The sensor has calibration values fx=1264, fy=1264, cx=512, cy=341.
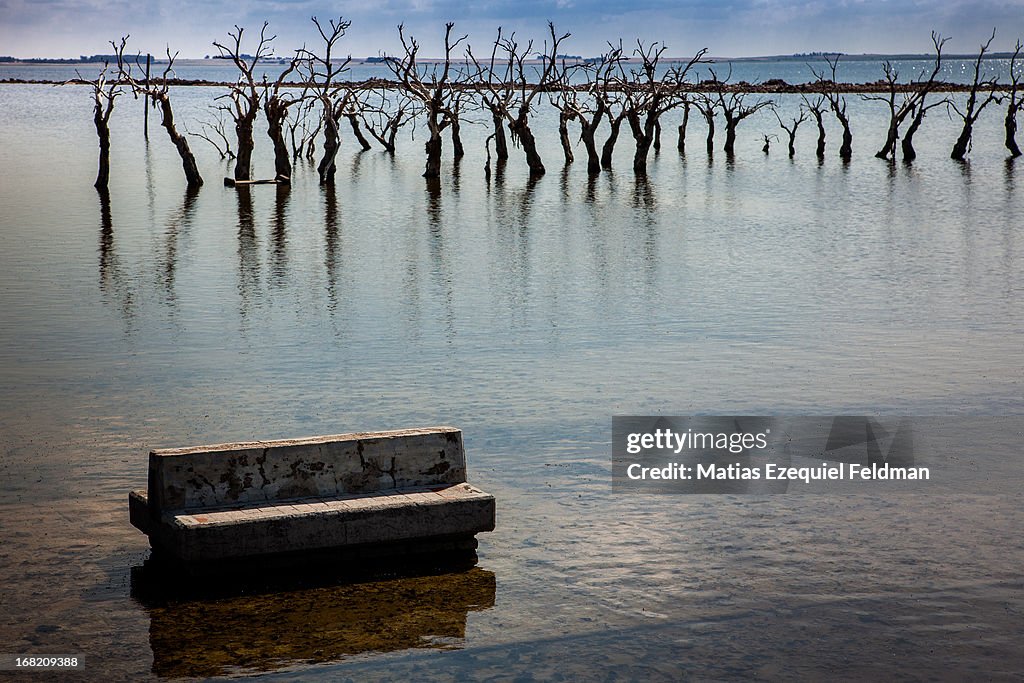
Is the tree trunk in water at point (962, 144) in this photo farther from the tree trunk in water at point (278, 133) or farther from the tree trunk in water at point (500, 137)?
the tree trunk in water at point (278, 133)

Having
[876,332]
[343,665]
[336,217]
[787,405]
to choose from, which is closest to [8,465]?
[343,665]

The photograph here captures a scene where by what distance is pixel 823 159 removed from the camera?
49.4 metres

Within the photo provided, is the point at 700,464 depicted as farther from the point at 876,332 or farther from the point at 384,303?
the point at 384,303

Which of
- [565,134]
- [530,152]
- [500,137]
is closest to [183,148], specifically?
[530,152]

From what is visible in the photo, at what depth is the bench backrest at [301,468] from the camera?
23.3ft

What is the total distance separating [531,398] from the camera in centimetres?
1180

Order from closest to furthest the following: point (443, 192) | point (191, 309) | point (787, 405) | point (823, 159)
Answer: point (787, 405), point (191, 309), point (443, 192), point (823, 159)

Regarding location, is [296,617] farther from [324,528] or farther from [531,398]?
[531,398]

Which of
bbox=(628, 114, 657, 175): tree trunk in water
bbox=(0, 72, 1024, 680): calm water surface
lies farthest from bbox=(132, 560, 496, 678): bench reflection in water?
bbox=(628, 114, 657, 175): tree trunk in water

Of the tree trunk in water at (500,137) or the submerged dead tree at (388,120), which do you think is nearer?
the tree trunk in water at (500,137)

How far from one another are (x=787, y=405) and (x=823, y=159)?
131 ft

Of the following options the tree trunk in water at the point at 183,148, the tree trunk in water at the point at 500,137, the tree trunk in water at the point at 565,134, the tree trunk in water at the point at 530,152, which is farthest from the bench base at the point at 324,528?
the tree trunk in water at the point at 565,134

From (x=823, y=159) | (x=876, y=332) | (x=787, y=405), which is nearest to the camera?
(x=787, y=405)

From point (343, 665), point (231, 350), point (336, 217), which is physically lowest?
point (343, 665)
